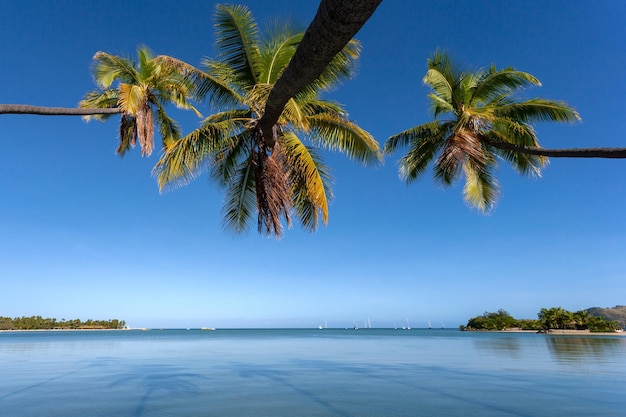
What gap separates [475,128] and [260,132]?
617 cm

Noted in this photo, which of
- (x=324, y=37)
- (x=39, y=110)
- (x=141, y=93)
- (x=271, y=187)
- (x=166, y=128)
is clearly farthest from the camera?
(x=166, y=128)

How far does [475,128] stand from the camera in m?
9.72

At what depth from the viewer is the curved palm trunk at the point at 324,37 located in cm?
271

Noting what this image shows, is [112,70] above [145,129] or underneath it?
above

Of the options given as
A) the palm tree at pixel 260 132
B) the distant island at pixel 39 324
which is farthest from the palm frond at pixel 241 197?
the distant island at pixel 39 324

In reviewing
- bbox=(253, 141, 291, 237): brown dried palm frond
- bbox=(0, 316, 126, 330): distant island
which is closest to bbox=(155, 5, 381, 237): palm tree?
bbox=(253, 141, 291, 237): brown dried palm frond

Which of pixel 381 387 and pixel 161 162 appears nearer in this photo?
pixel 161 162

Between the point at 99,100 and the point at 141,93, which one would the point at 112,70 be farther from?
the point at 141,93

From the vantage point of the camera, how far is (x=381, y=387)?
463 inches

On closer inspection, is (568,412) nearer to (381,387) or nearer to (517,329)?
(381,387)

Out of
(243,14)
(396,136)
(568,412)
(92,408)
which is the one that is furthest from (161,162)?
Answer: (568,412)

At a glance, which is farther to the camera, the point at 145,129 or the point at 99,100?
the point at 99,100

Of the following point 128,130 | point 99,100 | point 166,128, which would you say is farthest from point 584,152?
point 99,100

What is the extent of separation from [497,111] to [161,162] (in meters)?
10.2
